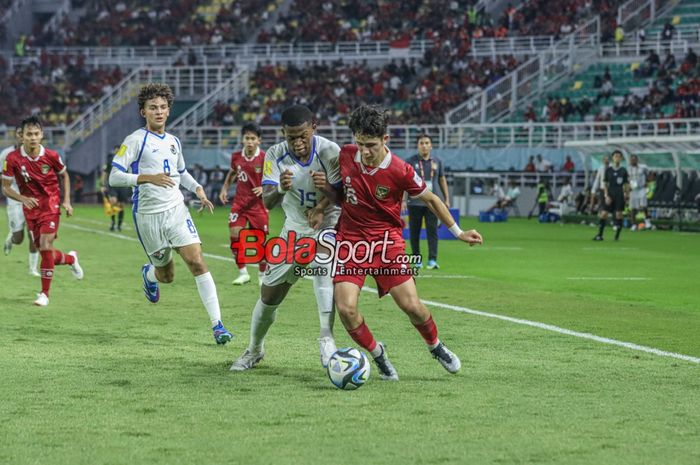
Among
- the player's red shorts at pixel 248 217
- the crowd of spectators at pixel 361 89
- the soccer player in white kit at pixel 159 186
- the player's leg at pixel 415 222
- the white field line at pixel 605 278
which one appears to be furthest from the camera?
the crowd of spectators at pixel 361 89

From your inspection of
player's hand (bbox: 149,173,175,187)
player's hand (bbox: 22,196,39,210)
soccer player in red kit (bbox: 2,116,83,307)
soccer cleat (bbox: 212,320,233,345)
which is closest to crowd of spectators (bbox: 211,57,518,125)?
soccer player in red kit (bbox: 2,116,83,307)

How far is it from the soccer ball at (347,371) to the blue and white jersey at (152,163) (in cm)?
391

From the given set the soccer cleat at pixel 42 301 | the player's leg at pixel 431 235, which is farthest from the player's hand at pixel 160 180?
the player's leg at pixel 431 235

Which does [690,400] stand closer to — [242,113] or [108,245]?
[108,245]

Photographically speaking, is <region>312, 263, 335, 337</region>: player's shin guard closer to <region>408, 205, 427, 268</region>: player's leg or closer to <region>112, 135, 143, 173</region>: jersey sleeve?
<region>112, 135, 143, 173</region>: jersey sleeve

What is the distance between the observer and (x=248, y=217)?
60.8 ft

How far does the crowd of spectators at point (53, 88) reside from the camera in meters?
65.9

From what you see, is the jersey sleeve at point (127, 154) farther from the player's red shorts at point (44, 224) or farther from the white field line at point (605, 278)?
the white field line at point (605, 278)

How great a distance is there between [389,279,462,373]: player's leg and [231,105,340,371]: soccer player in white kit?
2.10ft

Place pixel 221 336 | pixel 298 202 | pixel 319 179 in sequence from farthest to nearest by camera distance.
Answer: pixel 221 336 → pixel 298 202 → pixel 319 179

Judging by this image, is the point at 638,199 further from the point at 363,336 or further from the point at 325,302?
the point at 363,336

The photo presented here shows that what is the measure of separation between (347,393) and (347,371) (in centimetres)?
16

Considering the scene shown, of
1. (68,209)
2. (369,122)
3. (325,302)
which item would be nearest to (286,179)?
(369,122)

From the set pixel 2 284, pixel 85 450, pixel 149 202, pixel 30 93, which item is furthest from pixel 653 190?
pixel 30 93
